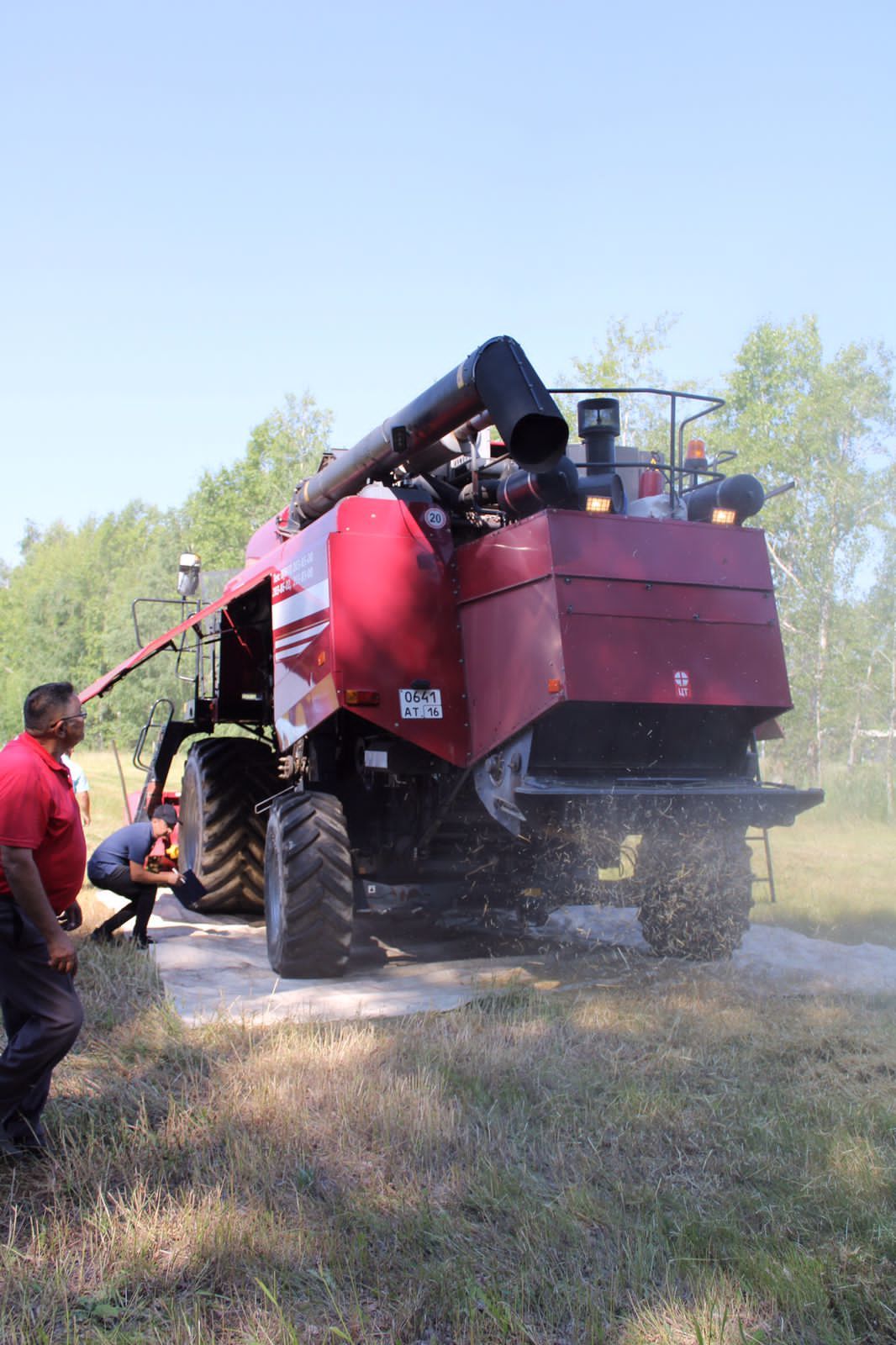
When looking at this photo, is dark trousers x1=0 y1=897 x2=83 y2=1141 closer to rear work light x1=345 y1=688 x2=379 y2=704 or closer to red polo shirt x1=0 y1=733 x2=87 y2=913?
red polo shirt x1=0 y1=733 x2=87 y2=913

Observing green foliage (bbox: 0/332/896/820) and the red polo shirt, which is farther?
green foliage (bbox: 0/332/896/820)

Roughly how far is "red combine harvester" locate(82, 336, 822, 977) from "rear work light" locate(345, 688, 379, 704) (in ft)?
0.04

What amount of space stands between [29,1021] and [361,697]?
329cm

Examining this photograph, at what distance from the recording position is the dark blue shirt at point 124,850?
8156 mm

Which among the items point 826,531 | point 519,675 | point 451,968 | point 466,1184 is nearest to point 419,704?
point 519,675

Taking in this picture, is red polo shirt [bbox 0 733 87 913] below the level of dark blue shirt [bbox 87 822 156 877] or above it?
above

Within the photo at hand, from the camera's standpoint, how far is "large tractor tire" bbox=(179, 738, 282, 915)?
31.8 ft

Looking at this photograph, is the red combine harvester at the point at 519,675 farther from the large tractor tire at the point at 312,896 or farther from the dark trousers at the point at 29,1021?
the dark trousers at the point at 29,1021

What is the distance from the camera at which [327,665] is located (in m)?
7.29

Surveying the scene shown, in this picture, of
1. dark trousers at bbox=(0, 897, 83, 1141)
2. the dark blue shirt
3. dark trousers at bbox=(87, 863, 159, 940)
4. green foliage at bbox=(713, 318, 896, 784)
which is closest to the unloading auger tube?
the dark blue shirt

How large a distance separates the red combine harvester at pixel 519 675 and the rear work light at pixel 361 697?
1 centimetres

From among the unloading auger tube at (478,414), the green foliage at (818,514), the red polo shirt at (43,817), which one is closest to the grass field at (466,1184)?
the red polo shirt at (43,817)

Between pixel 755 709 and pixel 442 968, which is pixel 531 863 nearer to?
pixel 442 968

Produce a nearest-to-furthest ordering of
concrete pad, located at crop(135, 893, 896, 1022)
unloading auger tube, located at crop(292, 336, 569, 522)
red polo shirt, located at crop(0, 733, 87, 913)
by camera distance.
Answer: red polo shirt, located at crop(0, 733, 87, 913)
unloading auger tube, located at crop(292, 336, 569, 522)
concrete pad, located at crop(135, 893, 896, 1022)
